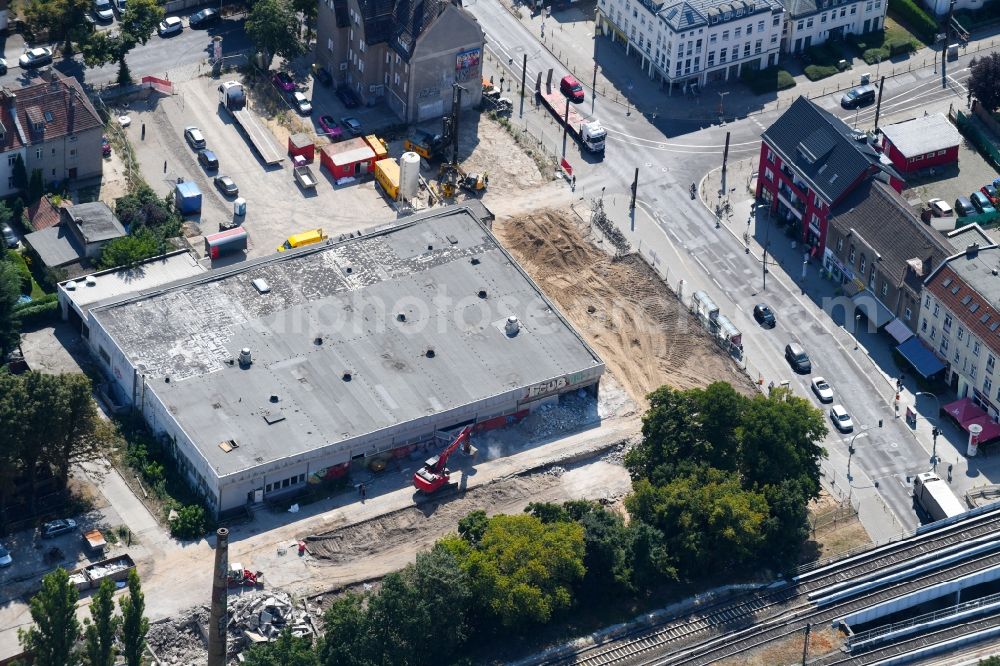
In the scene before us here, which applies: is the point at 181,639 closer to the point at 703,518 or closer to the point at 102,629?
the point at 102,629

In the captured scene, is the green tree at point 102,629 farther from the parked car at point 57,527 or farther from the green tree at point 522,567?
the green tree at point 522,567

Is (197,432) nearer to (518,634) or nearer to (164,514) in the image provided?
(164,514)

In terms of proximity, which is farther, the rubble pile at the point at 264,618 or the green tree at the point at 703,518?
the green tree at the point at 703,518

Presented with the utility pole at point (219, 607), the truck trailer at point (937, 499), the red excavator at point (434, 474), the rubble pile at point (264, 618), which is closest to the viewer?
the utility pole at point (219, 607)

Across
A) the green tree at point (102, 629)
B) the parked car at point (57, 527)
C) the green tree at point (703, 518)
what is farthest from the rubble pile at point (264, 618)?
the green tree at point (703, 518)

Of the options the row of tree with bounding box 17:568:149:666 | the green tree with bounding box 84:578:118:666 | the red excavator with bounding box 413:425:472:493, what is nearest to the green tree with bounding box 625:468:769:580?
the red excavator with bounding box 413:425:472:493

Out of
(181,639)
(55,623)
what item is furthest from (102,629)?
(181,639)

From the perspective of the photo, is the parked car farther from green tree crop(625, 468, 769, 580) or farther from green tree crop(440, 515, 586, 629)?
green tree crop(625, 468, 769, 580)
